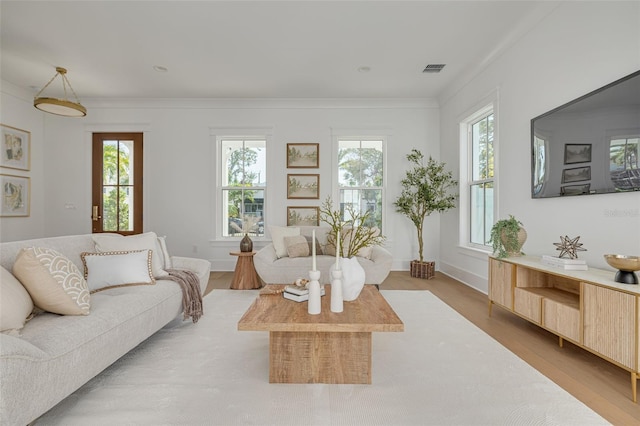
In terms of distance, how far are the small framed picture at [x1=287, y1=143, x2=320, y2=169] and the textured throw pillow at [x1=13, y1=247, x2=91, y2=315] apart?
3752mm

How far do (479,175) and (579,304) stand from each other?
101 inches

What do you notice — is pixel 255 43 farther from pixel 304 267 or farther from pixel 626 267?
pixel 626 267

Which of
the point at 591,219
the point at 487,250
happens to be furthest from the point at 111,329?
the point at 487,250

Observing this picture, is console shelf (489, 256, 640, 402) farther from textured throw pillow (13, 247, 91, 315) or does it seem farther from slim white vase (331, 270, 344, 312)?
textured throw pillow (13, 247, 91, 315)

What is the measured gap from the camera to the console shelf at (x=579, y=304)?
5.33ft

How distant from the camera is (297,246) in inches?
154

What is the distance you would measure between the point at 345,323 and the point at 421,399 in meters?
0.56

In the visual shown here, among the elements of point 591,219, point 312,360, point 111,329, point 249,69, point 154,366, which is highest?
point 249,69

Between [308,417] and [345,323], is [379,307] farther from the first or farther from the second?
[308,417]

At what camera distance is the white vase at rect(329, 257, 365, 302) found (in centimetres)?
203

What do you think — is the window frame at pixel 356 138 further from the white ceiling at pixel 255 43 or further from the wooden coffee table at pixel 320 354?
the wooden coffee table at pixel 320 354

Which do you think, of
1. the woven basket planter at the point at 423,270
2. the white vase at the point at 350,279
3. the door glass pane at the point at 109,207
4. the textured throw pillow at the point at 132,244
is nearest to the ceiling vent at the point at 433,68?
the woven basket planter at the point at 423,270

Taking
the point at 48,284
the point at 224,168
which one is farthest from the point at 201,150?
the point at 48,284

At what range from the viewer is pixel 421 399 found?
Answer: 5.28ft
